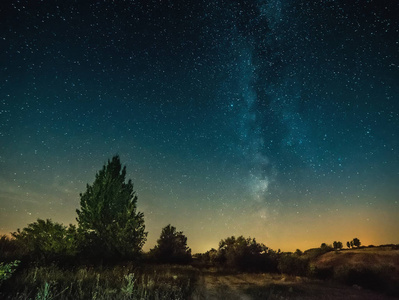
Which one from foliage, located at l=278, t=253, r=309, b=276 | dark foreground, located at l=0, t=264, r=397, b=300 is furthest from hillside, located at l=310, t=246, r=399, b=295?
dark foreground, located at l=0, t=264, r=397, b=300

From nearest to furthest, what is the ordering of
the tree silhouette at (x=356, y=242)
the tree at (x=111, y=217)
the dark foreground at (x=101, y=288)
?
the dark foreground at (x=101, y=288)
the tree at (x=111, y=217)
the tree silhouette at (x=356, y=242)

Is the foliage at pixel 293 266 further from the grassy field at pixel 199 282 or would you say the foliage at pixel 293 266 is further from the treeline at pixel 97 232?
the treeline at pixel 97 232

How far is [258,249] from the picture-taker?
78.3 feet

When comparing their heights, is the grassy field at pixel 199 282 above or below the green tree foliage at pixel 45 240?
below

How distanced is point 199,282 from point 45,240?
25.6 ft

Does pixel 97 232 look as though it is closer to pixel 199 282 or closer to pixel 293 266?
pixel 199 282

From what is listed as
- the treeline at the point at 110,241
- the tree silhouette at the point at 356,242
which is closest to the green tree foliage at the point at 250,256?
the treeline at the point at 110,241

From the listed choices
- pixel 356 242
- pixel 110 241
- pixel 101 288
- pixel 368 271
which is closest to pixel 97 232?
pixel 110 241

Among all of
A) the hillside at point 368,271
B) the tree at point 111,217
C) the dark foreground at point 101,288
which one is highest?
the tree at point 111,217

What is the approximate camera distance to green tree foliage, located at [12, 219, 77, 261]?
33.6 ft

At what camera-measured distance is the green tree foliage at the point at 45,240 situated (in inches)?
404

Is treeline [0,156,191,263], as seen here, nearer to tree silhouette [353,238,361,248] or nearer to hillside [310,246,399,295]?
hillside [310,246,399,295]

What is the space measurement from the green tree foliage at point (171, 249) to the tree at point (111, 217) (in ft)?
32.7

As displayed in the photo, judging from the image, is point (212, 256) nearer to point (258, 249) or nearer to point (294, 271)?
point (258, 249)
